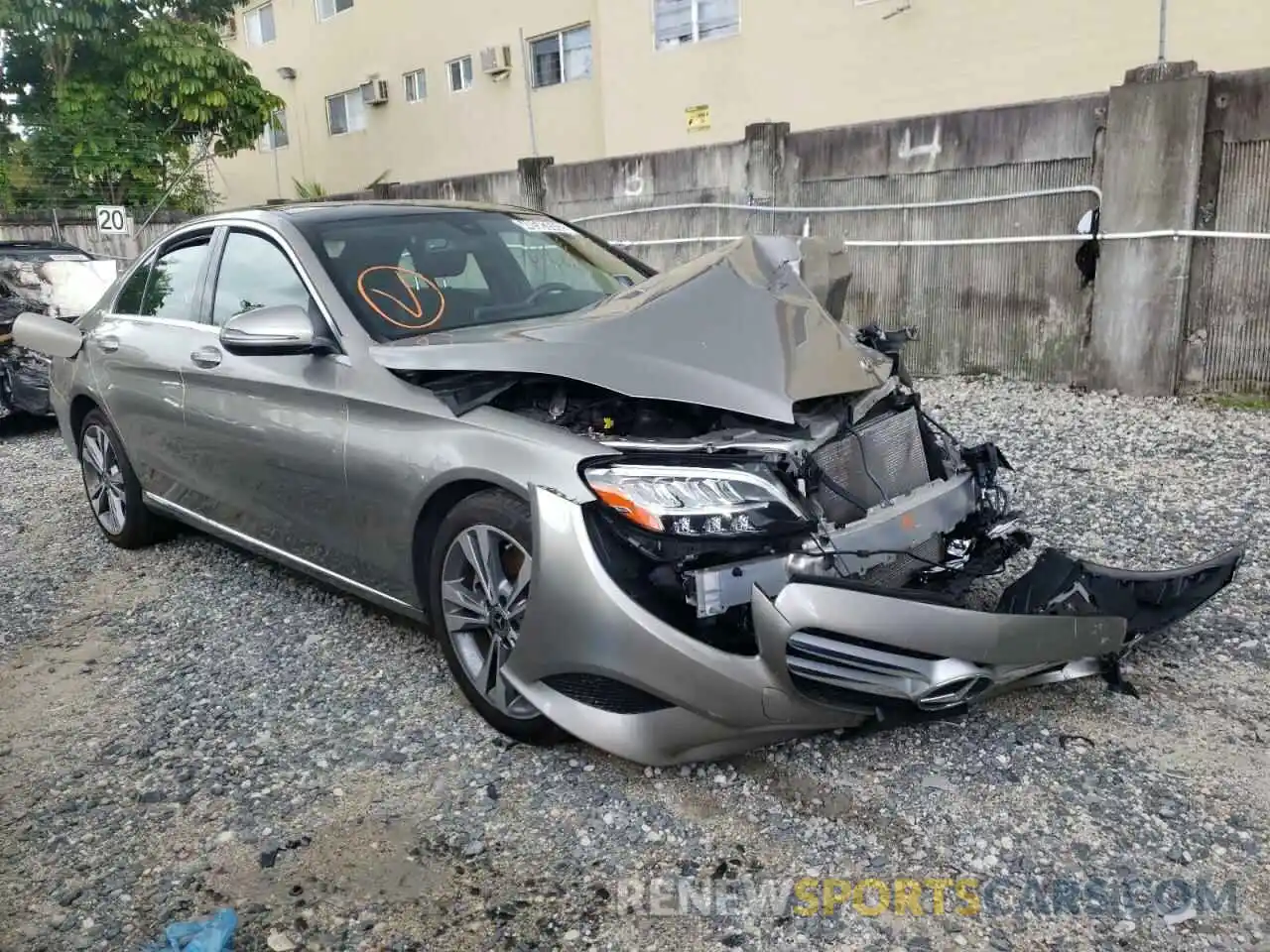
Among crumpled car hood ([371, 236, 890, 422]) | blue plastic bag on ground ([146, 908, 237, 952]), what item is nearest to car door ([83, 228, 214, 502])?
crumpled car hood ([371, 236, 890, 422])

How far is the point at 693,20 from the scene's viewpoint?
1464 centimetres

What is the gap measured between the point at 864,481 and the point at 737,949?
137 centimetres

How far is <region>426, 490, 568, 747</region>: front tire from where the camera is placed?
9.81 feet

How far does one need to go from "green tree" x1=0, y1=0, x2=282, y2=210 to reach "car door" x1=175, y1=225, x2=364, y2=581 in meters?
15.8

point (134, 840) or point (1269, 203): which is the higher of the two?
point (1269, 203)

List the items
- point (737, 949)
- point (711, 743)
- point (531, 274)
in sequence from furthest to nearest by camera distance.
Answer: point (531, 274) < point (711, 743) < point (737, 949)

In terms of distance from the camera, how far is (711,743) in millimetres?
2730

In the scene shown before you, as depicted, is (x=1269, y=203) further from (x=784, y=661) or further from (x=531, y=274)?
(x=784, y=661)

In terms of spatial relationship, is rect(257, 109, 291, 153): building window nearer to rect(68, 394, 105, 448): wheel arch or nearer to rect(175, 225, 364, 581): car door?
→ rect(68, 394, 105, 448): wheel arch

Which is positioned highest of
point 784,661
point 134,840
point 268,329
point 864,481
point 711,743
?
point 268,329

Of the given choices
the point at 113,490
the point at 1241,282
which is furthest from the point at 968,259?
the point at 113,490

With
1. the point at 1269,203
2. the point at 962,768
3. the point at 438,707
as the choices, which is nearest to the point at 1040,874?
the point at 962,768

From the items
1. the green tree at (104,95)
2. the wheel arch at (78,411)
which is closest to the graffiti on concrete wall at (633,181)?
the wheel arch at (78,411)

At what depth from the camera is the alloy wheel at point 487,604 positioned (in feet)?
9.95
